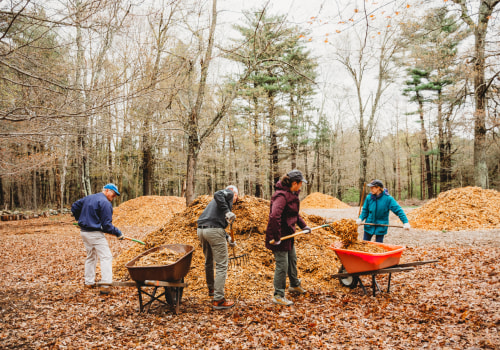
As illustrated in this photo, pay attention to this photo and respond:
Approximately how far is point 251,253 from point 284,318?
2021 mm

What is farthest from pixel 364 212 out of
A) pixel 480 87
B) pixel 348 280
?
pixel 480 87

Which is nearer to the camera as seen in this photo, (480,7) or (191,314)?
(191,314)

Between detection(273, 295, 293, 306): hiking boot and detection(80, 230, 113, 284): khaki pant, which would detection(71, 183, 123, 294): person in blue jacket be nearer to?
detection(80, 230, 113, 284): khaki pant

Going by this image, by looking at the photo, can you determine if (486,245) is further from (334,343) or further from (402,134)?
(402,134)

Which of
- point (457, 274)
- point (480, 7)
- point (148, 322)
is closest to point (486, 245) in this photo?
point (457, 274)

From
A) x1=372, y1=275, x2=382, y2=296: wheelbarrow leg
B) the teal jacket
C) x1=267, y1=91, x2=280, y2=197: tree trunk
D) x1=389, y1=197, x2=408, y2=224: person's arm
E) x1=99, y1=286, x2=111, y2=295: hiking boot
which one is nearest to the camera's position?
x1=372, y1=275, x2=382, y2=296: wheelbarrow leg

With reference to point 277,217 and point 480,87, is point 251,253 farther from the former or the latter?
point 480,87

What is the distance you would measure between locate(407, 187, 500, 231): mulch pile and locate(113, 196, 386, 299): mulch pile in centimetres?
616

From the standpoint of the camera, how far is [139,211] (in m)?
15.8

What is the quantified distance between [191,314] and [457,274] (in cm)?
453

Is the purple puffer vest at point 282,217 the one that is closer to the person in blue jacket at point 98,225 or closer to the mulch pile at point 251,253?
the mulch pile at point 251,253

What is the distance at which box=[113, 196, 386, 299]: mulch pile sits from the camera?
5.14 metres

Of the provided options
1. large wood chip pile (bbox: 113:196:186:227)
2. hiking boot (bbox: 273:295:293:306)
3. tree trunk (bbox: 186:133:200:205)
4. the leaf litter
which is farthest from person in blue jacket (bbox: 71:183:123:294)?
large wood chip pile (bbox: 113:196:186:227)

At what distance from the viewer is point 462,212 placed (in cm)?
1087
